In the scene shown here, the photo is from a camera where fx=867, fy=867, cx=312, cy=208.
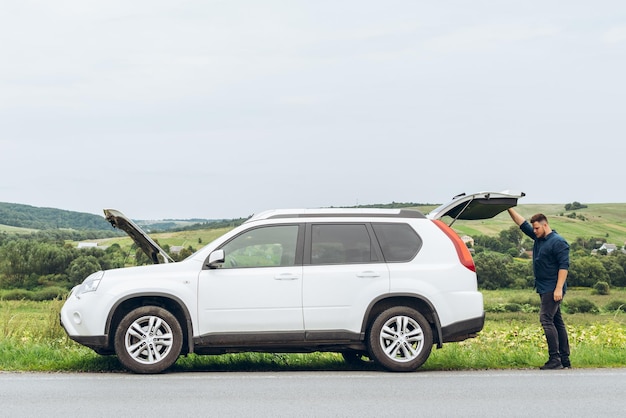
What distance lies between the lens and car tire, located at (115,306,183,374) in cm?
1001

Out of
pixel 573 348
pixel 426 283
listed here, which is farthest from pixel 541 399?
pixel 573 348

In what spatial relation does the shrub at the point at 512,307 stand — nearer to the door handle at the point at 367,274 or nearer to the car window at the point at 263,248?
the door handle at the point at 367,274

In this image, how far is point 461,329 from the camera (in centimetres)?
1045

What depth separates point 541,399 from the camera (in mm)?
8297

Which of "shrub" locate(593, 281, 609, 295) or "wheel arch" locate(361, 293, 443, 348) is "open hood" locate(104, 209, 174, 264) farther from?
"shrub" locate(593, 281, 609, 295)

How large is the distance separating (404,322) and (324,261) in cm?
119

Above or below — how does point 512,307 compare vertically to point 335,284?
below

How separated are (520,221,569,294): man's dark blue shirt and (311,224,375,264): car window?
2177 millimetres

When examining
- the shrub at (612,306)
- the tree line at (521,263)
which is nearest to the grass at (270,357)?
the shrub at (612,306)

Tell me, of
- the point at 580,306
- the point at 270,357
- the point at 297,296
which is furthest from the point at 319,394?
the point at 580,306

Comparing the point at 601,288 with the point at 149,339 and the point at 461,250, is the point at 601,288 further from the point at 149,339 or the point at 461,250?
the point at 149,339

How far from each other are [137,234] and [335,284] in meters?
2.96

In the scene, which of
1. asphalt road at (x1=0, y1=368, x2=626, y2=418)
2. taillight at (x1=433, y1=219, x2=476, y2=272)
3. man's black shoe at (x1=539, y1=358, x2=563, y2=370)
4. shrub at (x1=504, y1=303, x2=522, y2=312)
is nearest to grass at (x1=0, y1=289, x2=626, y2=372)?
man's black shoe at (x1=539, y1=358, x2=563, y2=370)

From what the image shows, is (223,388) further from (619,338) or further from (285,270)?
(619,338)
